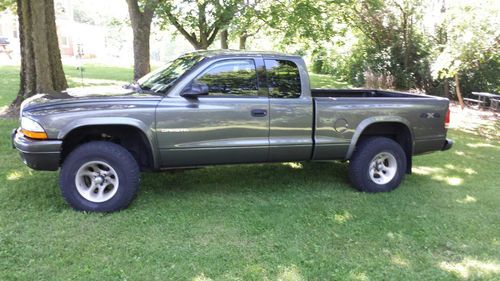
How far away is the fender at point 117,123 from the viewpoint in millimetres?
4387

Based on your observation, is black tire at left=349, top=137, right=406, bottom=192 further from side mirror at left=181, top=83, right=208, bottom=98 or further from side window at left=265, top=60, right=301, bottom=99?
side mirror at left=181, top=83, right=208, bottom=98

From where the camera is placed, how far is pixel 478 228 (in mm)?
4707

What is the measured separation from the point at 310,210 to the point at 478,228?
1.75 metres

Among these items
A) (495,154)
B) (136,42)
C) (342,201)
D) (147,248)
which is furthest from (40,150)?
(136,42)

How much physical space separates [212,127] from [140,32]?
29.7 ft

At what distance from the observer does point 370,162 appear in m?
5.65

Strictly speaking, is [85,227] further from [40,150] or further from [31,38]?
[31,38]

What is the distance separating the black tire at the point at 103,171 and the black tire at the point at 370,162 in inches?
106

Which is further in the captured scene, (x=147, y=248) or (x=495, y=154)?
(x=495, y=154)

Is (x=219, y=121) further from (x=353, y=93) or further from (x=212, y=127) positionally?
(x=353, y=93)

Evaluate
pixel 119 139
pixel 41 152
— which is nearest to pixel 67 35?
pixel 119 139

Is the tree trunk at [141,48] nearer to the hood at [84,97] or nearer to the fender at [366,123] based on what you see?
the hood at [84,97]

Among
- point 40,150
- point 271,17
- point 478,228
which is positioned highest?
point 271,17

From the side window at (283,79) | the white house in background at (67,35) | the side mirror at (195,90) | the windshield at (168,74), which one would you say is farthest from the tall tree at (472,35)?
the white house in background at (67,35)
